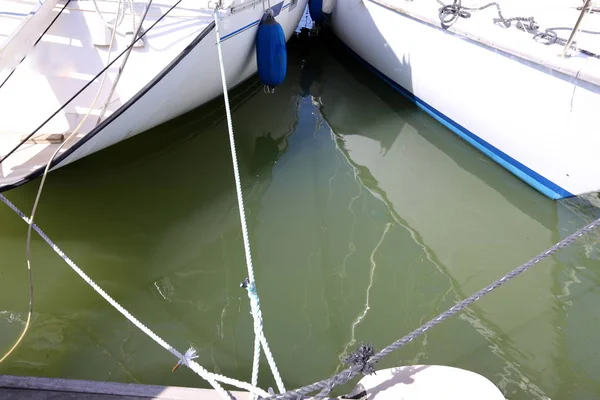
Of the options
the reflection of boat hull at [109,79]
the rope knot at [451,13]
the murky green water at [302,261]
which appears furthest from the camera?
the rope knot at [451,13]

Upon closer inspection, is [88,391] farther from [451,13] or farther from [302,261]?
[451,13]

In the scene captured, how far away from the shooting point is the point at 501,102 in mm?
4148

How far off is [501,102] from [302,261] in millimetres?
2483

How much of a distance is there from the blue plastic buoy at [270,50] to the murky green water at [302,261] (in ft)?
2.46

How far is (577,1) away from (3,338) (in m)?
6.04

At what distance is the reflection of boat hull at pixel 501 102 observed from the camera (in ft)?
11.7

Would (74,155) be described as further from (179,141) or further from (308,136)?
(308,136)

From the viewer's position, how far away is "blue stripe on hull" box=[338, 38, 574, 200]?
399cm

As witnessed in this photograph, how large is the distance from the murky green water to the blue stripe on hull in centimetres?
9

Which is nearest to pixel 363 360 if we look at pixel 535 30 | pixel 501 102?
pixel 501 102

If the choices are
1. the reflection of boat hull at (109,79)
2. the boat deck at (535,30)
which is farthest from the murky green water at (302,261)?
the boat deck at (535,30)

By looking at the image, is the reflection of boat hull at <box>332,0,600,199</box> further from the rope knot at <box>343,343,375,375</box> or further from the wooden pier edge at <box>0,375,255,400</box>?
the wooden pier edge at <box>0,375,255,400</box>

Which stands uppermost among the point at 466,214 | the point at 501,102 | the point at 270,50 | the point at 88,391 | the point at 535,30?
the point at 270,50

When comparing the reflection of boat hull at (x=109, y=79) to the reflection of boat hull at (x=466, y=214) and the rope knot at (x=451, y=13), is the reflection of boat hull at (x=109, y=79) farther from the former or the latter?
the rope knot at (x=451, y=13)
